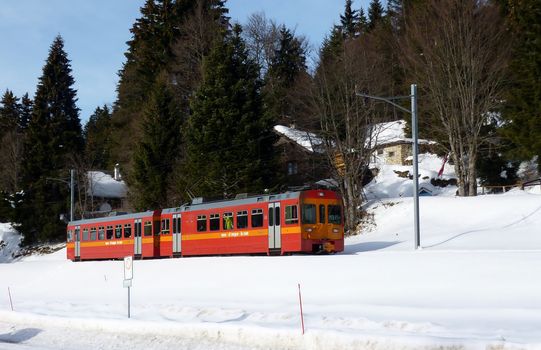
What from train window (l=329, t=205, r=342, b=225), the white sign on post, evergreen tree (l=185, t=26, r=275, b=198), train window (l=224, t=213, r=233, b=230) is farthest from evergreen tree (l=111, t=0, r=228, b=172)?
the white sign on post

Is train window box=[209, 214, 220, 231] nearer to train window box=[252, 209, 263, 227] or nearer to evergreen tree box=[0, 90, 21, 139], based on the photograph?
train window box=[252, 209, 263, 227]

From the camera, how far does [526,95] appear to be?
39.2 meters

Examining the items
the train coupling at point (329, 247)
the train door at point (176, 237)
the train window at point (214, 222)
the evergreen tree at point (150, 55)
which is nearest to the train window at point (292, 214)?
the train coupling at point (329, 247)

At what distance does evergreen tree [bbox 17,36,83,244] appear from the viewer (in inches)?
2409

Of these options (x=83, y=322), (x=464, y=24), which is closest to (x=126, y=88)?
(x=464, y=24)

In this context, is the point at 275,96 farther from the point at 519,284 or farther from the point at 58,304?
the point at 519,284

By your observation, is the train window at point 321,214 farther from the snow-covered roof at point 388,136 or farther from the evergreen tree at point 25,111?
the evergreen tree at point 25,111

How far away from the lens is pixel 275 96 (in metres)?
59.9

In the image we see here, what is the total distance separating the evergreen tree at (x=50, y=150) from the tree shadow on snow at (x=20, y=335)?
4665cm

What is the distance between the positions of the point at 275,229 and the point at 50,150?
148ft

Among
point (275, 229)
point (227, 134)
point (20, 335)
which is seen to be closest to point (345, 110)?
point (227, 134)

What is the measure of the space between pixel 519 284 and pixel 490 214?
19.8 metres

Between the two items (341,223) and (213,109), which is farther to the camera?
(213,109)

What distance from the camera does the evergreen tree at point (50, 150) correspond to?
201ft
